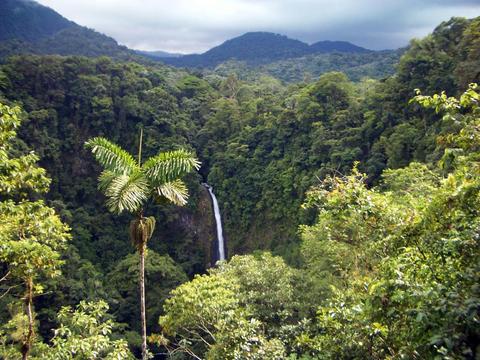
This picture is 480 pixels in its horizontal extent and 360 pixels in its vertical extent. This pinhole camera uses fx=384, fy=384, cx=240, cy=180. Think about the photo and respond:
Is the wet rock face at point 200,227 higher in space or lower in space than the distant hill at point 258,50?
lower

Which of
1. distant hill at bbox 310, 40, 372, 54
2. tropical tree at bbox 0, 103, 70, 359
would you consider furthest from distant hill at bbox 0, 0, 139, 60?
distant hill at bbox 310, 40, 372, 54

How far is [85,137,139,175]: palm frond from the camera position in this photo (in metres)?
6.63

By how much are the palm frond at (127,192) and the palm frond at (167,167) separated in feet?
0.62

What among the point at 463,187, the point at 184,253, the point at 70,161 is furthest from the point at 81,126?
the point at 463,187

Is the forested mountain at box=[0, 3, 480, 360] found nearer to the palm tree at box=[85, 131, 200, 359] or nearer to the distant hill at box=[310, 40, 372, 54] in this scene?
the palm tree at box=[85, 131, 200, 359]

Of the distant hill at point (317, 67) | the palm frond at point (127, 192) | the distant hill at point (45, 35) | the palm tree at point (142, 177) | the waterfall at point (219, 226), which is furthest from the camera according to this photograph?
the distant hill at point (317, 67)

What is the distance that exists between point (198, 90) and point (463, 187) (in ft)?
142

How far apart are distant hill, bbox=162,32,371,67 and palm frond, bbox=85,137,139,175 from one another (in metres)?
116

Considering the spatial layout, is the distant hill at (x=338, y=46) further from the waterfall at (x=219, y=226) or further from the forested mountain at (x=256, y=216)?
the waterfall at (x=219, y=226)

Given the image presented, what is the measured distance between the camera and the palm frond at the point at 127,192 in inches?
246

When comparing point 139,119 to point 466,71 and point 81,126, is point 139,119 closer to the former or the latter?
point 81,126

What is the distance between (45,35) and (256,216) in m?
93.7

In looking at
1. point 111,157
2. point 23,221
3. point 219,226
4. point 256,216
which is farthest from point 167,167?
point 219,226

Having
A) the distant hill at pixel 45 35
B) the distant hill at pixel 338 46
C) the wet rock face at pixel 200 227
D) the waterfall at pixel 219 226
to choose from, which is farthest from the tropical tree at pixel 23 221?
the distant hill at pixel 338 46
